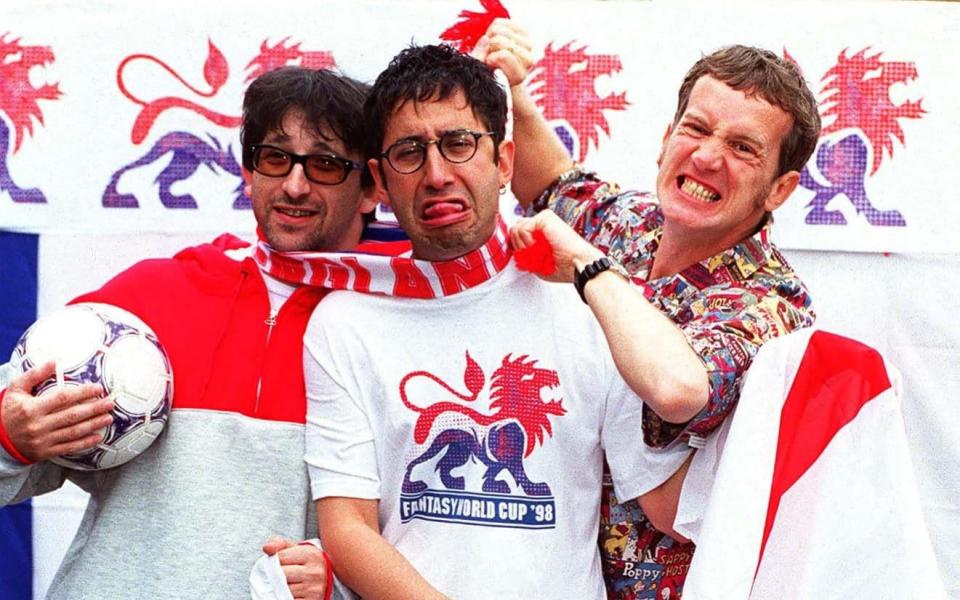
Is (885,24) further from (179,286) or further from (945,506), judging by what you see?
(179,286)

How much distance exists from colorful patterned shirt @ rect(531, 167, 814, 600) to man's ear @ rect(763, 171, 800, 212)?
72mm

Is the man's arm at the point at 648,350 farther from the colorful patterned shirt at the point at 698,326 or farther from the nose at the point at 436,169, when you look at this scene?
the nose at the point at 436,169

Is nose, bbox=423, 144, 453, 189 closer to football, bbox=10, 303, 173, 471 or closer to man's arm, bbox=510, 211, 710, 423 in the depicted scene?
man's arm, bbox=510, 211, 710, 423

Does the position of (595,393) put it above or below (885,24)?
below

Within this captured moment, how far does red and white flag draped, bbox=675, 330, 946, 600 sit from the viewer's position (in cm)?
249

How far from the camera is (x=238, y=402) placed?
269cm

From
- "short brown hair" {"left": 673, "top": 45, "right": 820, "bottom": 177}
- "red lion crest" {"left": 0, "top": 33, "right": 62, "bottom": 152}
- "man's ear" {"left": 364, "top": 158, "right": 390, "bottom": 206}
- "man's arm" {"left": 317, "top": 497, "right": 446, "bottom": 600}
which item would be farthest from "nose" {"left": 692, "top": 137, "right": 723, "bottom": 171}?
"red lion crest" {"left": 0, "top": 33, "right": 62, "bottom": 152}

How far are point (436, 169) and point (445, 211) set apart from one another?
0.09 metres

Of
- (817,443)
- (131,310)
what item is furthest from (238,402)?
(817,443)

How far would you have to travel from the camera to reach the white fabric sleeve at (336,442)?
2.56 m

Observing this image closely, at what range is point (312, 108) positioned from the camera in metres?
2.81

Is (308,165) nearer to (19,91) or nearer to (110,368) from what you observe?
(110,368)

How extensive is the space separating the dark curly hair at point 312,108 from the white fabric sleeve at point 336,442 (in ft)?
1.62

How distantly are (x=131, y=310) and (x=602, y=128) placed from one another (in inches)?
57.6
